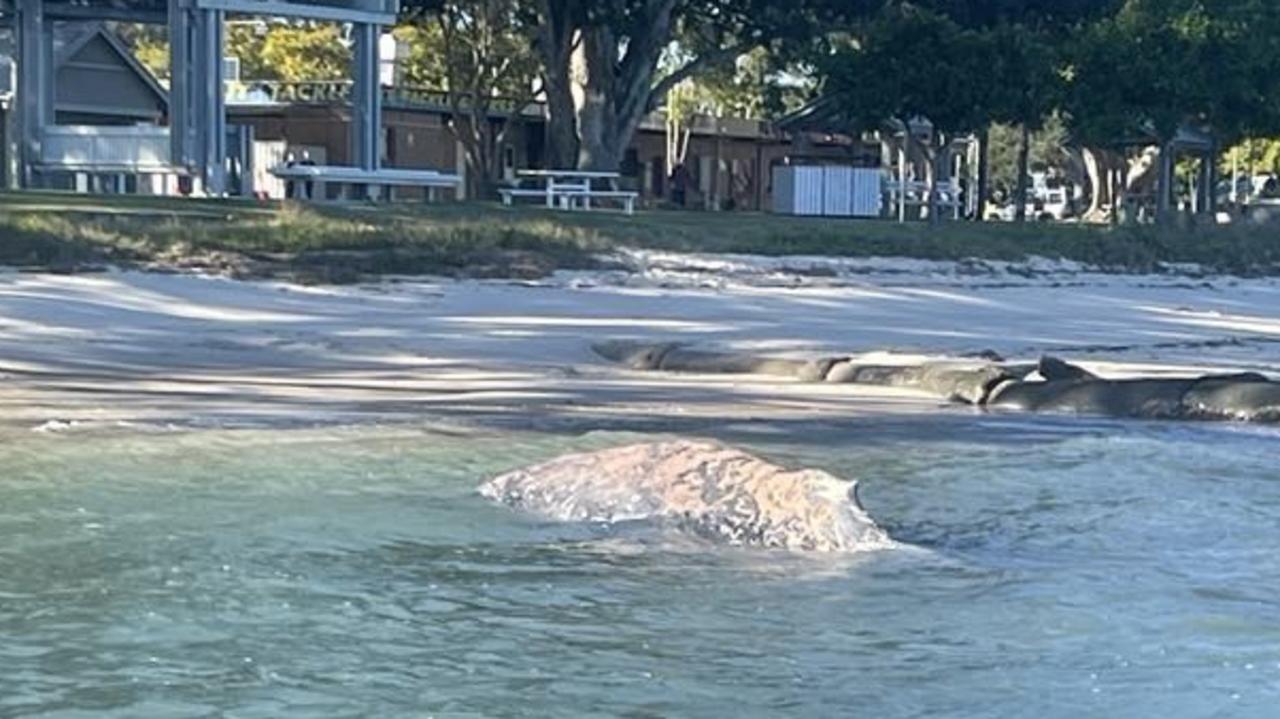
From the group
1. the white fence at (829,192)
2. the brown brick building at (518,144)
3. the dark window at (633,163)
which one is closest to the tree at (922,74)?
the white fence at (829,192)

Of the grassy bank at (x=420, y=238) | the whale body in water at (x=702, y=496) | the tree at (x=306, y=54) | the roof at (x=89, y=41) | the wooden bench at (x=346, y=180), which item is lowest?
the whale body in water at (x=702, y=496)

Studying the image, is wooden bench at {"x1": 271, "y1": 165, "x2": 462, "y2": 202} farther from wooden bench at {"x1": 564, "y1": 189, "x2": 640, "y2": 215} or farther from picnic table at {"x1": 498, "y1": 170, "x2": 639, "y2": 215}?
wooden bench at {"x1": 564, "y1": 189, "x2": 640, "y2": 215}

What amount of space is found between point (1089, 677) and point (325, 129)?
46.5 m

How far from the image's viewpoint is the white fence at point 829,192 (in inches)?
1614

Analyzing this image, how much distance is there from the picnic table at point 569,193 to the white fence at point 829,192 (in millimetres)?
4399

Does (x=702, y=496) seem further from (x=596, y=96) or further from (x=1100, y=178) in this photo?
(x=1100, y=178)

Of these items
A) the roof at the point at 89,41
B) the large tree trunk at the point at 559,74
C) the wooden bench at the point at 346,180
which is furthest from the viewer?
the roof at the point at 89,41

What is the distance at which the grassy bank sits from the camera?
24.4 metres

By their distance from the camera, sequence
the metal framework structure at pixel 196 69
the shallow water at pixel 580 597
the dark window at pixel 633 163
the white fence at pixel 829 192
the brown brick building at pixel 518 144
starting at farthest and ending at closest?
the dark window at pixel 633 163 → the brown brick building at pixel 518 144 → the white fence at pixel 829 192 → the metal framework structure at pixel 196 69 → the shallow water at pixel 580 597

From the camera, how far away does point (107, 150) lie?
34500mm

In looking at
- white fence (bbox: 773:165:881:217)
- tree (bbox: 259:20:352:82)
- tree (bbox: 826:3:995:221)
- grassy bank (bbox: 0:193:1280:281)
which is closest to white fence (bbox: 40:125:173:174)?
grassy bank (bbox: 0:193:1280:281)

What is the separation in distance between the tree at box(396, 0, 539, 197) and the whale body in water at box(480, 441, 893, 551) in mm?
34692

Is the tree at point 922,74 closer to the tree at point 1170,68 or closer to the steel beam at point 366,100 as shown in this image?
the tree at point 1170,68

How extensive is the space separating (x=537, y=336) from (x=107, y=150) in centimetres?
1469
